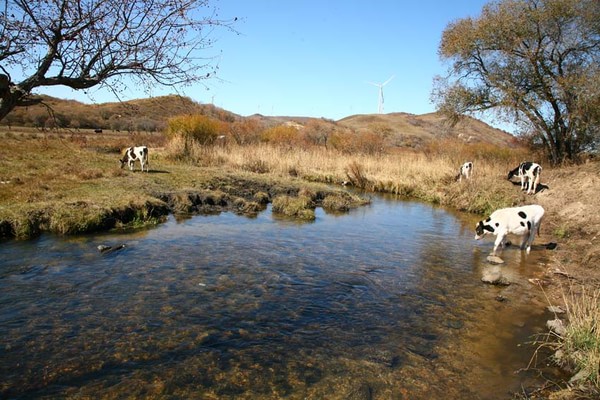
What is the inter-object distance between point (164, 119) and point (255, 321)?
2051 inches

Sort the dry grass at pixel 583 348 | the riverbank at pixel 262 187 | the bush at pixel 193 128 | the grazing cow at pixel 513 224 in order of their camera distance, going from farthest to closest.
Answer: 1. the bush at pixel 193 128
2. the grazing cow at pixel 513 224
3. the riverbank at pixel 262 187
4. the dry grass at pixel 583 348

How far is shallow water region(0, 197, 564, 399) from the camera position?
4762mm

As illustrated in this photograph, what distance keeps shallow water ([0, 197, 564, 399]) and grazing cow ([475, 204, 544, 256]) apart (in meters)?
0.70

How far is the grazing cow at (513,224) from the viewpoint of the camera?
1087cm

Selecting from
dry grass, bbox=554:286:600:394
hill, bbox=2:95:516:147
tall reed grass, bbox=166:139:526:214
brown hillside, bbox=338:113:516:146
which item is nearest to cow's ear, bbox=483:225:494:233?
dry grass, bbox=554:286:600:394

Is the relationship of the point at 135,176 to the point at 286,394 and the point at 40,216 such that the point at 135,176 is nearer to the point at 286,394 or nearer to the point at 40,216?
the point at 40,216

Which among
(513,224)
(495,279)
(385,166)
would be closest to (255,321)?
(495,279)

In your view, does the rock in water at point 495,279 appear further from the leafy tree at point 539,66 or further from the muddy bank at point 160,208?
the leafy tree at point 539,66

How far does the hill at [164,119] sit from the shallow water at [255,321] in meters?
2.69

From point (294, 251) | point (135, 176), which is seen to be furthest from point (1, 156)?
point (294, 251)

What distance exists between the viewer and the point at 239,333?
19.3 ft

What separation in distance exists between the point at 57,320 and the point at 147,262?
2736mm

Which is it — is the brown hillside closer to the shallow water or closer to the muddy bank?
the muddy bank

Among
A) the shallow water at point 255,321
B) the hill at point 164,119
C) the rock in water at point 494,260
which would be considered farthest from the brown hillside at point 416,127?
the shallow water at point 255,321
